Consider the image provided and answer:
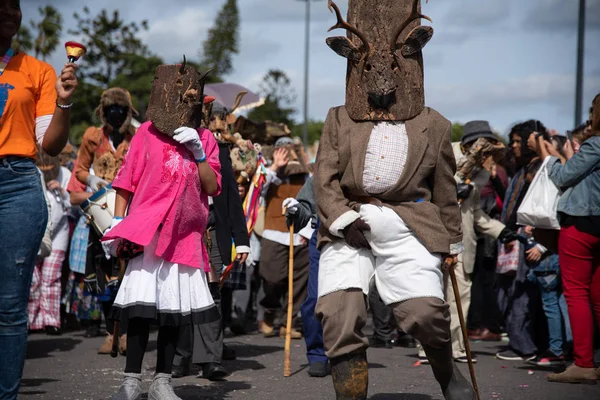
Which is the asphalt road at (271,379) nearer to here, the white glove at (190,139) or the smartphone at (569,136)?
the white glove at (190,139)

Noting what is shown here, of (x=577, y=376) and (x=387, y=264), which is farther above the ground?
(x=387, y=264)

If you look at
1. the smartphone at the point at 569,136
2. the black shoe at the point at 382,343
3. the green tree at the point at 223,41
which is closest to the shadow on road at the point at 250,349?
the black shoe at the point at 382,343

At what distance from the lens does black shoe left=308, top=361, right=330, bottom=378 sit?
768cm

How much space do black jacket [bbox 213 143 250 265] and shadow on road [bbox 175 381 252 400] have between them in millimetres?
997

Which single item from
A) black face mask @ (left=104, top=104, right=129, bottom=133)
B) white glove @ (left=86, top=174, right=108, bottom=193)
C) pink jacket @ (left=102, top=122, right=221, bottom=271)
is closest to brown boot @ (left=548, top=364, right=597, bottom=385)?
pink jacket @ (left=102, top=122, right=221, bottom=271)

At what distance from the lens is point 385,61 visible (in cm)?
551

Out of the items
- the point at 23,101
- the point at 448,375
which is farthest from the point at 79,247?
the point at 448,375

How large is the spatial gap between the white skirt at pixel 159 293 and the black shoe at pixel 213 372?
5.05ft

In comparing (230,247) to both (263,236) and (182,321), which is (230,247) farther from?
(263,236)

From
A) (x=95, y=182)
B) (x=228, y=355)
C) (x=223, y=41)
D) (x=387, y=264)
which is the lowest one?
(x=228, y=355)

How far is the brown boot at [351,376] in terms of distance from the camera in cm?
513

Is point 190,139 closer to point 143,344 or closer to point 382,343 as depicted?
point 143,344

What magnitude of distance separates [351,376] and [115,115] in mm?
4694

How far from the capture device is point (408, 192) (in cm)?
542
